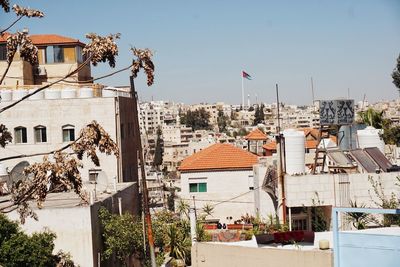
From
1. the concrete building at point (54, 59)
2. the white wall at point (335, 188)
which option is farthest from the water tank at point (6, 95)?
the white wall at point (335, 188)

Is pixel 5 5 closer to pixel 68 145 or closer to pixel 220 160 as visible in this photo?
pixel 68 145

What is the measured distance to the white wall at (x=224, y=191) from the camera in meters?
42.2

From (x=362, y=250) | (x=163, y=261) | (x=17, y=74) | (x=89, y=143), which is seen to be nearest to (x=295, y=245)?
(x=362, y=250)

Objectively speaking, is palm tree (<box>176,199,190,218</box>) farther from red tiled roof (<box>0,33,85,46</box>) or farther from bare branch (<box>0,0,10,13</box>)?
bare branch (<box>0,0,10,13</box>)

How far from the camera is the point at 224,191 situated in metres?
42.7

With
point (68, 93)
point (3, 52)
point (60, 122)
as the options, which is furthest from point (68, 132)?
point (3, 52)

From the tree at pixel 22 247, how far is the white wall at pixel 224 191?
24041 mm

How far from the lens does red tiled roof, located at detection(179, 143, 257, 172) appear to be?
42594mm

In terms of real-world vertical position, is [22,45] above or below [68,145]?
above

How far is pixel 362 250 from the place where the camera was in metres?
13.0

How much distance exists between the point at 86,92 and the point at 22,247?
50.2 feet

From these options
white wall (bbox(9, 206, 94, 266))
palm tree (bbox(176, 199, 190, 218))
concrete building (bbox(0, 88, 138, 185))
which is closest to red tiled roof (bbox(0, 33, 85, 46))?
concrete building (bbox(0, 88, 138, 185))

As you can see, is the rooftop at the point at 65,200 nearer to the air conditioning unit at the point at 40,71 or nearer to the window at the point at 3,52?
the air conditioning unit at the point at 40,71

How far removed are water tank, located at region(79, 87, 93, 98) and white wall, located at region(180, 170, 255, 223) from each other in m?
11.6
